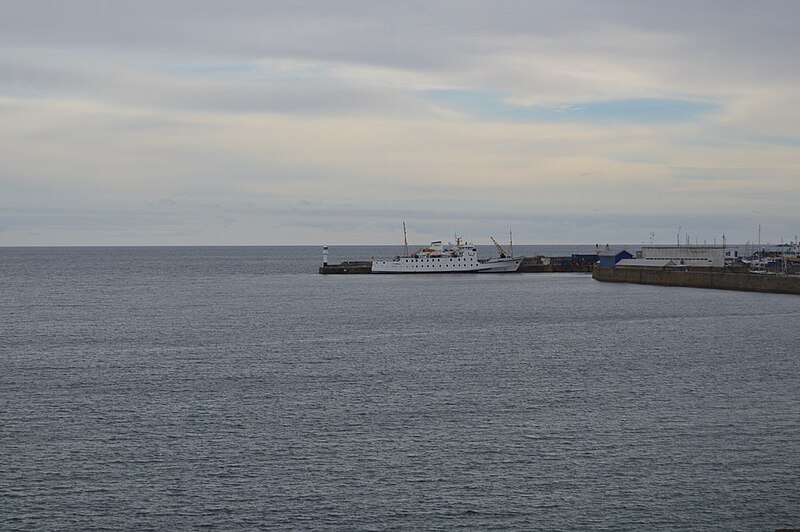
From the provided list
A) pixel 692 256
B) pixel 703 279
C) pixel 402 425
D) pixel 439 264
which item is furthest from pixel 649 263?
pixel 402 425

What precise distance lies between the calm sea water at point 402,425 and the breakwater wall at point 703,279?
37.9 m

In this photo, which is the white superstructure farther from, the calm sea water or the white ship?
the calm sea water

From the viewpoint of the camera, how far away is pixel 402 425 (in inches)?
1746

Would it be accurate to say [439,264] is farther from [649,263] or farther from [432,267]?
[649,263]

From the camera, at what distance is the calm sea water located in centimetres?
3322

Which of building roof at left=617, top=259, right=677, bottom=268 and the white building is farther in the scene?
the white building

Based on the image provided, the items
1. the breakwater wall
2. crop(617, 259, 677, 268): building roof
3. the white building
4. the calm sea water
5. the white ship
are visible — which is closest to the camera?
the calm sea water

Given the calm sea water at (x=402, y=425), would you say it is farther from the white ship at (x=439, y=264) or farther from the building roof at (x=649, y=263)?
the white ship at (x=439, y=264)

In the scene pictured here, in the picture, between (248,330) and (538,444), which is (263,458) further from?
(248,330)

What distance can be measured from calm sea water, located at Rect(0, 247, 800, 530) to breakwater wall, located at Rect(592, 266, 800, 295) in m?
37.9

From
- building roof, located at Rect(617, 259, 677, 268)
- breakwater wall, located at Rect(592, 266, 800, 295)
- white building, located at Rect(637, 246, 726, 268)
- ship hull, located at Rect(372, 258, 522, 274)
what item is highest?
white building, located at Rect(637, 246, 726, 268)

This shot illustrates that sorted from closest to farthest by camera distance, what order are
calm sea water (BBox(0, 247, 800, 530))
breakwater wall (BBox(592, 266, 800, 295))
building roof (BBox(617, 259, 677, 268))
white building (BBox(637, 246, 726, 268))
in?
calm sea water (BBox(0, 247, 800, 530))
breakwater wall (BBox(592, 266, 800, 295))
building roof (BBox(617, 259, 677, 268))
white building (BBox(637, 246, 726, 268))

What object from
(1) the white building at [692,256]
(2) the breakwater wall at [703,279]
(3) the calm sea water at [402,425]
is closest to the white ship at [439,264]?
(2) the breakwater wall at [703,279]

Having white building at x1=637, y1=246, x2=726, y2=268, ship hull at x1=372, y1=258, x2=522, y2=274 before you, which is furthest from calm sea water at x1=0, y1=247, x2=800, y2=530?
ship hull at x1=372, y1=258, x2=522, y2=274
